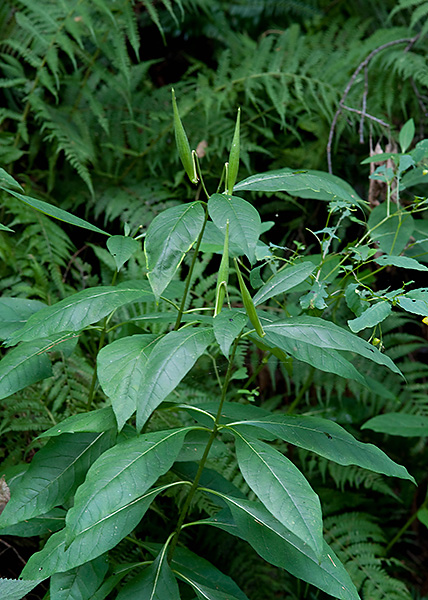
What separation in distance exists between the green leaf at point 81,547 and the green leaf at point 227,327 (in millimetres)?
328

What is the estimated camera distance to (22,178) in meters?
2.21

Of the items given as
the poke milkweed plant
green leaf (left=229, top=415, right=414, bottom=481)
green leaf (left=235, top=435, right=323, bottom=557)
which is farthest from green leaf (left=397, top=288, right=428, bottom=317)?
green leaf (left=235, top=435, right=323, bottom=557)

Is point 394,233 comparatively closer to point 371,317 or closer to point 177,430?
point 371,317

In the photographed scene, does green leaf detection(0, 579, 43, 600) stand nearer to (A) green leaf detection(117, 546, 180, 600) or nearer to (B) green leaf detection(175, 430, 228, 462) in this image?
(A) green leaf detection(117, 546, 180, 600)

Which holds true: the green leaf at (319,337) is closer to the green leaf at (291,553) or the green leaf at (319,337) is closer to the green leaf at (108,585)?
the green leaf at (291,553)

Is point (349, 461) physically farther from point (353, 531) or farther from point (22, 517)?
point (353, 531)

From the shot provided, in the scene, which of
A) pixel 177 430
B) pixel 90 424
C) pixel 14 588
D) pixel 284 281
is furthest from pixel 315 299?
pixel 14 588

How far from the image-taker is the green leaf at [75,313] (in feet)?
3.15

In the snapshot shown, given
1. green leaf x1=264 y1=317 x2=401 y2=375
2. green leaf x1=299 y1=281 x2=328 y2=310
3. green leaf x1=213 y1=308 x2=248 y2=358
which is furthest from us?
green leaf x1=299 y1=281 x2=328 y2=310

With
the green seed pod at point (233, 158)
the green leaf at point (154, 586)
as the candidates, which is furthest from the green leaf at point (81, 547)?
the green seed pod at point (233, 158)

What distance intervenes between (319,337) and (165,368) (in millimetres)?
278

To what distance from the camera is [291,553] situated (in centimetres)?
96

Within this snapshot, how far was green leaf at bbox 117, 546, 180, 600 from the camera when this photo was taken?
3.19 feet

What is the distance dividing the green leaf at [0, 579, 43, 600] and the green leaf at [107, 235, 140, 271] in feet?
1.87
